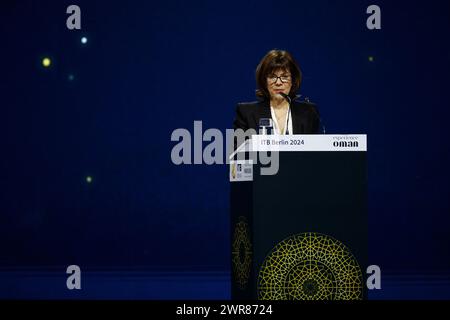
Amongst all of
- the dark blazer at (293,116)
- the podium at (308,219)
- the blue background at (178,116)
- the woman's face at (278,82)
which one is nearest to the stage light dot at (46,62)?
the blue background at (178,116)

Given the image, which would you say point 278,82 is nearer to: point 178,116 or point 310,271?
point 310,271

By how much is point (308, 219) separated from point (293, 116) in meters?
0.85

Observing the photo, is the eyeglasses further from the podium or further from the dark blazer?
the podium

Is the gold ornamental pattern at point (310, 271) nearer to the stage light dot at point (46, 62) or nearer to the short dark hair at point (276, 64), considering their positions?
the short dark hair at point (276, 64)

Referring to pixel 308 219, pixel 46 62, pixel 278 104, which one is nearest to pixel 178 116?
pixel 46 62

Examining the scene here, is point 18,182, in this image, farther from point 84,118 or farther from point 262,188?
point 262,188

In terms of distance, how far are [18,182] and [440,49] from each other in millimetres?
3391

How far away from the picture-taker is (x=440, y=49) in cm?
552

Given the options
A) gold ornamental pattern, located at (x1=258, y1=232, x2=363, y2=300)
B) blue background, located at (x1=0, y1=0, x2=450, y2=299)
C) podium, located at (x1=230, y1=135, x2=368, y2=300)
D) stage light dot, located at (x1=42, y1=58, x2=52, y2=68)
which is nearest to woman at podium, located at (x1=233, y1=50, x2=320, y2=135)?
podium, located at (x1=230, y1=135, x2=368, y2=300)

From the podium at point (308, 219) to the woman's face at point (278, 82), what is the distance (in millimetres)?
777

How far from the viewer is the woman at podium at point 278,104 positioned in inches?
147

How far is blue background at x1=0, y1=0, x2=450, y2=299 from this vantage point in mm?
5461

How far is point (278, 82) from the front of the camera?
12.3ft
